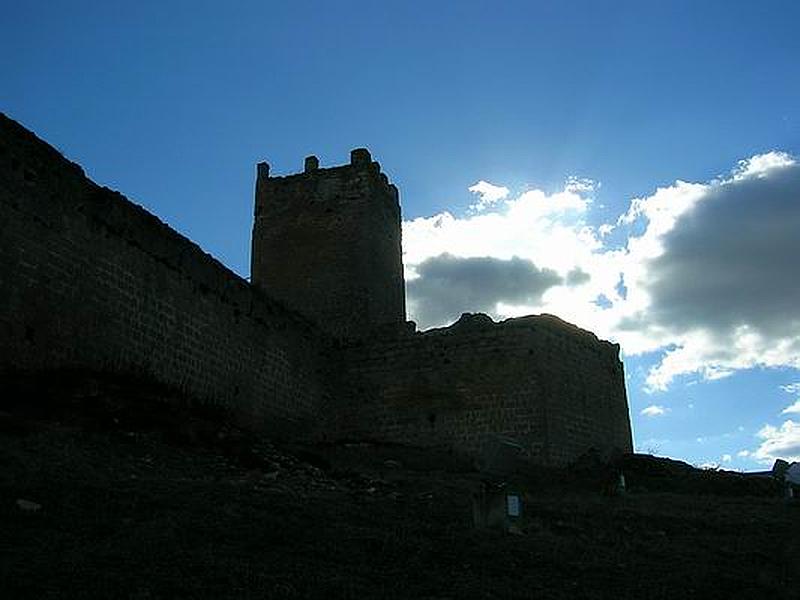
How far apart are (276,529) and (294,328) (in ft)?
42.8

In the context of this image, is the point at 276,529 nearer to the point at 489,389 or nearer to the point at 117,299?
the point at 117,299

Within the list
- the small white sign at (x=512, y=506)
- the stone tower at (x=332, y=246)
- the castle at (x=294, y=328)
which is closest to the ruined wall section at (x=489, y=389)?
the castle at (x=294, y=328)

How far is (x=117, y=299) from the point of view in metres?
13.9

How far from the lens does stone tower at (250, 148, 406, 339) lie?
2645 centimetres

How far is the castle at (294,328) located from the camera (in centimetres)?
1237

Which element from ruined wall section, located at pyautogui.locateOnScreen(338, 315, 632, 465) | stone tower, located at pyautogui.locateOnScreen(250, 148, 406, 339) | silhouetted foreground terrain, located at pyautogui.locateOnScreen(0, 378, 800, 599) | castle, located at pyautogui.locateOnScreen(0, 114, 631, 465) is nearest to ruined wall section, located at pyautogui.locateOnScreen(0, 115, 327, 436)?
castle, located at pyautogui.locateOnScreen(0, 114, 631, 465)

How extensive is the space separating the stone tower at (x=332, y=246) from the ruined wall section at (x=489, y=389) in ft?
15.0

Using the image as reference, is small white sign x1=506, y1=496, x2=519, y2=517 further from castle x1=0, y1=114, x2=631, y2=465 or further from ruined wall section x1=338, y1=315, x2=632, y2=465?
ruined wall section x1=338, y1=315, x2=632, y2=465

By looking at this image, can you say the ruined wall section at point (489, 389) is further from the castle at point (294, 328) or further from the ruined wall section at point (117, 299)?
the ruined wall section at point (117, 299)

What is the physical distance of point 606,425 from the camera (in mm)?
21547

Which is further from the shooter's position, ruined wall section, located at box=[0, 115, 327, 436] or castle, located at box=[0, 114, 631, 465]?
castle, located at box=[0, 114, 631, 465]

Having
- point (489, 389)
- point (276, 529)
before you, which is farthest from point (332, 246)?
point (276, 529)

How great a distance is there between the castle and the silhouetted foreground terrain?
5.29ft

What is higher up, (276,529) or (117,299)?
(117,299)
